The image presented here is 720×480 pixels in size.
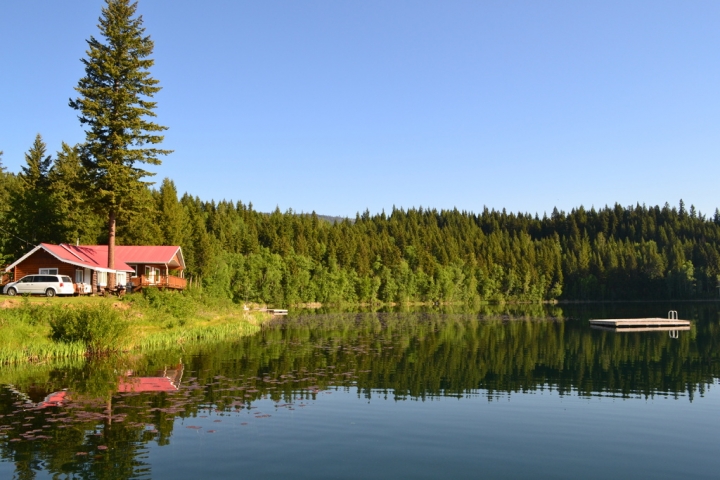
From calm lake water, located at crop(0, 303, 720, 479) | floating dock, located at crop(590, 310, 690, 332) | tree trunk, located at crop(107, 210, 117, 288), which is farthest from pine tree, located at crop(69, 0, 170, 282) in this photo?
floating dock, located at crop(590, 310, 690, 332)

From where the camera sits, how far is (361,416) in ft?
68.1

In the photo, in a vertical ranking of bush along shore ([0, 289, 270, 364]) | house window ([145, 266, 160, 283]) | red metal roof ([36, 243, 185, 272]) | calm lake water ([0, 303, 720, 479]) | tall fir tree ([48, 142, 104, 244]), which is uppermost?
tall fir tree ([48, 142, 104, 244])

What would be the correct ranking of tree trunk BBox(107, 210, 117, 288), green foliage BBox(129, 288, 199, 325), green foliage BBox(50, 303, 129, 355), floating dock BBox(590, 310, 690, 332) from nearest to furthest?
green foliage BBox(50, 303, 129, 355) < green foliage BBox(129, 288, 199, 325) < tree trunk BBox(107, 210, 117, 288) < floating dock BBox(590, 310, 690, 332)

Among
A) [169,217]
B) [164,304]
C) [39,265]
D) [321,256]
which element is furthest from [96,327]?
[321,256]

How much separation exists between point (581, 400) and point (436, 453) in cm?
1060

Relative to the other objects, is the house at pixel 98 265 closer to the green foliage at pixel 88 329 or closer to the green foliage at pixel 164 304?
the green foliage at pixel 164 304

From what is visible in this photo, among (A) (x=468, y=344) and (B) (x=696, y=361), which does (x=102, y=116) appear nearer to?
(A) (x=468, y=344)

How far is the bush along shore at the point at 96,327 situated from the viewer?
3244 cm

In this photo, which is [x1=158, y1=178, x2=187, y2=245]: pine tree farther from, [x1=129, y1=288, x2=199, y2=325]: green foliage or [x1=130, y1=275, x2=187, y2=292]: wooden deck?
[x1=129, y1=288, x2=199, y2=325]: green foliage

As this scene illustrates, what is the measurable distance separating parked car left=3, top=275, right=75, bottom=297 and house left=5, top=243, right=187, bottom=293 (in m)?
1.83

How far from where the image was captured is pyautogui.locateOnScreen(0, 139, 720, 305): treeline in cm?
7175

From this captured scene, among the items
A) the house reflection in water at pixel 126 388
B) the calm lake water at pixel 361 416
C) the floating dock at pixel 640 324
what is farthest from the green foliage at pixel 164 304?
the floating dock at pixel 640 324

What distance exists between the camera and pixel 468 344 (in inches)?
1800

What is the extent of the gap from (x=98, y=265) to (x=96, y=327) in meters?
22.7
